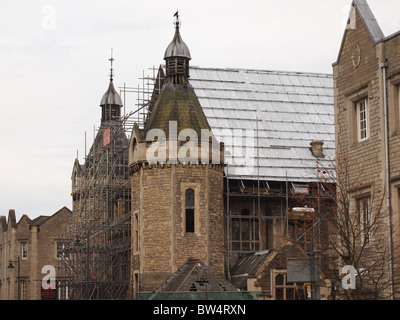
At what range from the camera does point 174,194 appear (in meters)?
45.8

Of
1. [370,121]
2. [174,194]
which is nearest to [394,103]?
[370,121]

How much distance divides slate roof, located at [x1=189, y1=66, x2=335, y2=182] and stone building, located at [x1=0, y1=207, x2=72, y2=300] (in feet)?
76.3

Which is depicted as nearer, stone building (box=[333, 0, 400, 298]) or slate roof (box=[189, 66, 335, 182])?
stone building (box=[333, 0, 400, 298])

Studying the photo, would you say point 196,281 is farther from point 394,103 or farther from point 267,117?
point 394,103

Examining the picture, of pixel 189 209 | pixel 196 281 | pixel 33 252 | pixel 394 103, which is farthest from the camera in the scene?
pixel 33 252

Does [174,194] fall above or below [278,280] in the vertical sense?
above

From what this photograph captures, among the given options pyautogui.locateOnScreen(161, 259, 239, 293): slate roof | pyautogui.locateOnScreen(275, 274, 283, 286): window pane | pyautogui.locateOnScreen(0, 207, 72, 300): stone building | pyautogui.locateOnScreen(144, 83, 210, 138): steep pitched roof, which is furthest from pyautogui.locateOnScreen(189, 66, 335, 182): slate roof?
pyautogui.locateOnScreen(0, 207, 72, 300): stone building

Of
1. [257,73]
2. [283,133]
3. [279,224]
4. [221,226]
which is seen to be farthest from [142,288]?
[257,73]

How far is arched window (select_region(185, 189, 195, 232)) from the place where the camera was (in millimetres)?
46000

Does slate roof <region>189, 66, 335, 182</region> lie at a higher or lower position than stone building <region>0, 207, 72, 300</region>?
higher

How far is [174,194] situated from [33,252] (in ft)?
101

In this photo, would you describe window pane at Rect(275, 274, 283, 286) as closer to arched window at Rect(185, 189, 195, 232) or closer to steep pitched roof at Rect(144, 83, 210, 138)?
arched window at Rect(185, 189, 195, 232)

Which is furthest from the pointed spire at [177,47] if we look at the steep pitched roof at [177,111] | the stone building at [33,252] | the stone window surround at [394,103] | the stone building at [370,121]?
the stone building at [33,252]
